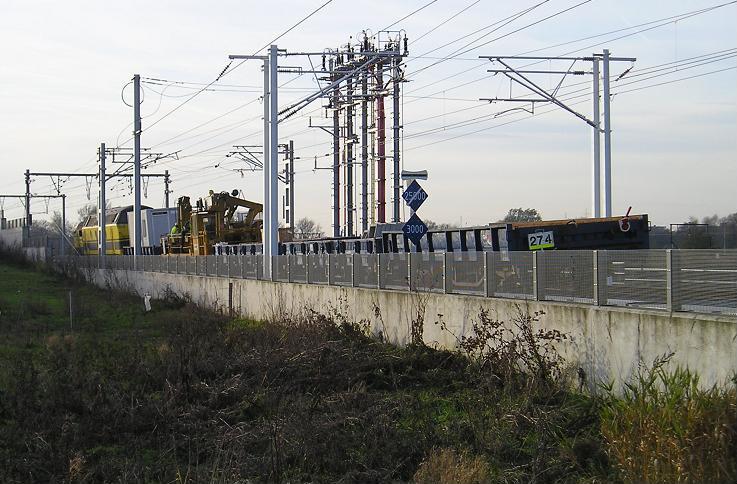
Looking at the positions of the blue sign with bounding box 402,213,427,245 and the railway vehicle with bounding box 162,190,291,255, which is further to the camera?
the railway vehicle with bounding box 162,190,291,255

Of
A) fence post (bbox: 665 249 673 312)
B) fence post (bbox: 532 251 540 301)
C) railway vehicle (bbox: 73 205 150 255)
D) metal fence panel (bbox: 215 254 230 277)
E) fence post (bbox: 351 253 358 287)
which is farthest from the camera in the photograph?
railway vehicle (bbox: 73 205 150 255)

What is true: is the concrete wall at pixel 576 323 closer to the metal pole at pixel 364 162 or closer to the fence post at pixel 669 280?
the fence post at pixel 669 280

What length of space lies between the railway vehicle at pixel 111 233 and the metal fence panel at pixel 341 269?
48.8m

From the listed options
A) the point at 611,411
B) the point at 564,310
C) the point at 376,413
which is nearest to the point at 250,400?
the point at 376,413

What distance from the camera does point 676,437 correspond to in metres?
10.0

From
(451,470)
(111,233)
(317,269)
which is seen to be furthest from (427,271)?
(111,233)

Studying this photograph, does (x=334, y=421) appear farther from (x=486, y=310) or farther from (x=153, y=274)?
(x=153, y=274)

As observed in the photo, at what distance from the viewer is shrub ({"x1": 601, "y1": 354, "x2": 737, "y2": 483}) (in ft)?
30.8

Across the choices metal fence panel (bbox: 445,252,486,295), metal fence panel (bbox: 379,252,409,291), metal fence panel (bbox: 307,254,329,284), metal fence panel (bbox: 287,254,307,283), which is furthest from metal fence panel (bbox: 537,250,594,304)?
metal fence panel (bbox: 287,254,307,283)

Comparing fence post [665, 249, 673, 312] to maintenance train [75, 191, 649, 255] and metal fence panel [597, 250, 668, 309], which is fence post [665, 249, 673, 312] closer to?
metal fence panel [597, 250, 668, 309]

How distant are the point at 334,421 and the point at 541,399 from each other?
3050mm

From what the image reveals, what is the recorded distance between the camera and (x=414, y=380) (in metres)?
18.0

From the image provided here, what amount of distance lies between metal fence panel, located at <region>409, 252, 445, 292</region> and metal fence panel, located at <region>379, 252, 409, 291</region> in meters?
0.42

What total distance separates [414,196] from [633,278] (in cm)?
927
